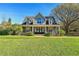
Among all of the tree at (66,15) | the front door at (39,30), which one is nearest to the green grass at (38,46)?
the front door at (39,30)

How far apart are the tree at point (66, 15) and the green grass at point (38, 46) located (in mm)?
316

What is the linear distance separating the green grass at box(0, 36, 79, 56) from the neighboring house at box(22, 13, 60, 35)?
0.54ft

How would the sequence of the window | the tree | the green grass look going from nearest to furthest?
the green grass < the tree < the window

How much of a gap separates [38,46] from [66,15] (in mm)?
987

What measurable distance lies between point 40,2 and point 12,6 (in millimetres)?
691

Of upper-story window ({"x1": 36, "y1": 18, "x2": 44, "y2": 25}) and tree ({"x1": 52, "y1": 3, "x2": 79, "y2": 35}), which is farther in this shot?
upper-story window ({"x1": 36, "y1": 18, "x2": 44, "y2": 25})

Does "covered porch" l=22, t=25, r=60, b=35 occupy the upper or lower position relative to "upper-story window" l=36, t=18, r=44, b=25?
lower

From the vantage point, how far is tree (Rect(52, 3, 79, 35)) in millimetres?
6250

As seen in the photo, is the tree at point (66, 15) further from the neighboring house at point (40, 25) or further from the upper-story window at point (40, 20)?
the upper-story window at point (40, 20)

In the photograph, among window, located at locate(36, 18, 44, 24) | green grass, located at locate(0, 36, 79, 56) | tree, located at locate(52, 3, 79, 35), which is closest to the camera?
green grass, located at locate(0, 36, 79, 56)

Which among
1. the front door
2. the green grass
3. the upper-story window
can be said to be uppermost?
the upper-story window

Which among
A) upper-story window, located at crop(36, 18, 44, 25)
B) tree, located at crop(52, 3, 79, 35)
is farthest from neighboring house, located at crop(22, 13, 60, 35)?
tree, located at crop(52, 3, 79, 35)

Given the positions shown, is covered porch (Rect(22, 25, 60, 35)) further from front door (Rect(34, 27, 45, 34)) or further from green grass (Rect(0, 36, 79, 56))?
green grass (Rect(0, 36, 79, 56))

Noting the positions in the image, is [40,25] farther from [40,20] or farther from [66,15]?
[66,15]
